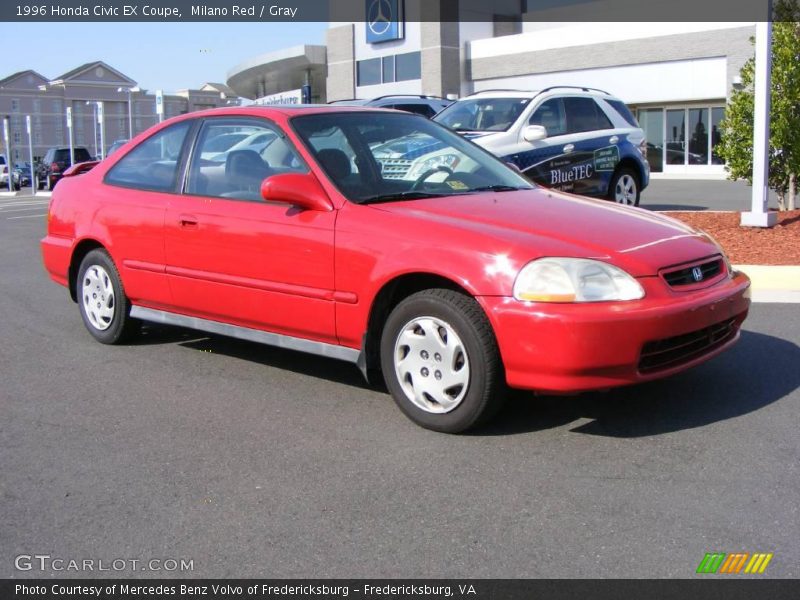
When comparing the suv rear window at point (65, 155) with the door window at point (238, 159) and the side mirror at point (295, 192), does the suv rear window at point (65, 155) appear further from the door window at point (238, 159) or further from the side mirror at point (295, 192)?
the side mirror at point (295, 192)

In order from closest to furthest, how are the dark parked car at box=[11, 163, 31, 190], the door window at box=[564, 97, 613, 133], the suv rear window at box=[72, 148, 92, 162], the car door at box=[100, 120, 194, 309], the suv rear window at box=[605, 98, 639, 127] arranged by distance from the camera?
1. the car door at box=[100, 120, 194, 309]
2. the door window at box=[564, 97, 613, 133]
3. the suv rear window at box=[605, 98, 639, 127]
4. the suv rear window at box=[72, 148, 92, 162]
5. the dark parked car at box=[11, 163, 31, 190]

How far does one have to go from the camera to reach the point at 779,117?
12.5m

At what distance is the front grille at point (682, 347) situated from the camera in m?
4.44

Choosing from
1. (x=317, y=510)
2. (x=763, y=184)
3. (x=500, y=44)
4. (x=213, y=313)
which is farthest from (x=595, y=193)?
(x=500, y=44)

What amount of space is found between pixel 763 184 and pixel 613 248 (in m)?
7.79

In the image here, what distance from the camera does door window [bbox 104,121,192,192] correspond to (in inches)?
243

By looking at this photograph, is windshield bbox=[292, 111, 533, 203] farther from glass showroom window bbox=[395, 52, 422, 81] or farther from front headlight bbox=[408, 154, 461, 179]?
glass showroom window bbox=[395, 52, 422, 81]

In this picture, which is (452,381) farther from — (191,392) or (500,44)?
(500,44)

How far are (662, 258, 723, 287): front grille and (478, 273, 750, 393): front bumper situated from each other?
8 centimetres

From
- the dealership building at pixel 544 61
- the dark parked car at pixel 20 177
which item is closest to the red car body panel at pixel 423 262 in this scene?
the dealership building at pixel 544 61

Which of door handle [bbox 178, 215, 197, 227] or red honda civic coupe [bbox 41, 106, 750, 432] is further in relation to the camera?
door handle [bbox 178, 215, 197, 227]

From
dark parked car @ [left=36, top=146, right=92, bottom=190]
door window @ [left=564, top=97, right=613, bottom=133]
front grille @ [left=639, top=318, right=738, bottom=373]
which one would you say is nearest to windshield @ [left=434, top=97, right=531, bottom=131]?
door window @ [left=564, top=97, right=613, bottom=133]

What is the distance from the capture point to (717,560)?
327 cm

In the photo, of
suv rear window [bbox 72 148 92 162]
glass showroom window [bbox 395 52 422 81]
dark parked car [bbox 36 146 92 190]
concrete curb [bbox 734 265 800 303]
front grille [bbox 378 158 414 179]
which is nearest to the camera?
front grille [bbox 378 158 414 179]
